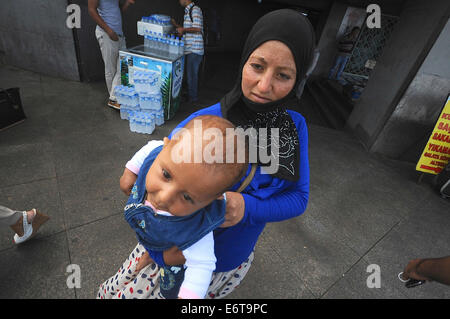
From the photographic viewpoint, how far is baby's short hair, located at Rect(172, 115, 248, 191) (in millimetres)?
721

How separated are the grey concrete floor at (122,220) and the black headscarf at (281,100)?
1637 millimetres

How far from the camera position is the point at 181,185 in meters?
0.75

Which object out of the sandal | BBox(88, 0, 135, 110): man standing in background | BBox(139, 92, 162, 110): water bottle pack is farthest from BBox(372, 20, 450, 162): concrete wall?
the sandal

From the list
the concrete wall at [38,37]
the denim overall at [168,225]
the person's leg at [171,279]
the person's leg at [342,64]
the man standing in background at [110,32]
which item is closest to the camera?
the denim overall at [168,225]

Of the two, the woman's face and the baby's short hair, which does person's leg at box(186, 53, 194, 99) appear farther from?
the baby's short hair

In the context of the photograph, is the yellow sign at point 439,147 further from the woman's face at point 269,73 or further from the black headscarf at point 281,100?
the woman's face at point 269,73

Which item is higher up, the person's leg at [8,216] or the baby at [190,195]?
the baby at [190,195]

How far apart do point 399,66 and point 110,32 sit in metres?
5.72

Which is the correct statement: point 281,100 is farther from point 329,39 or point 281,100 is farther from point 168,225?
point 329,39

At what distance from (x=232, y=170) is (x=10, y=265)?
7.73ft

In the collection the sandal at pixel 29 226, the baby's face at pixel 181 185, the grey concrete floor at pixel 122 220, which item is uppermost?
the baby's face at pixel 181 185

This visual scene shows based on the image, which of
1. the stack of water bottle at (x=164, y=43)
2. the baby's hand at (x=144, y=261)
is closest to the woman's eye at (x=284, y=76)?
the baby's hand at (x=144, y=261)

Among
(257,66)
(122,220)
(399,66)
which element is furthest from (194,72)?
(257,66)

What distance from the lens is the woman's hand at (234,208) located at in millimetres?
930
